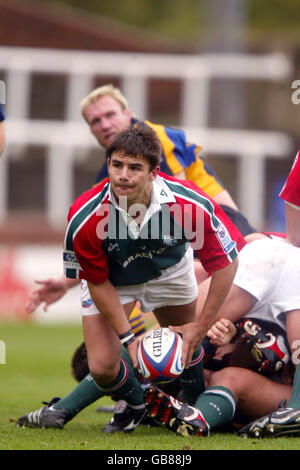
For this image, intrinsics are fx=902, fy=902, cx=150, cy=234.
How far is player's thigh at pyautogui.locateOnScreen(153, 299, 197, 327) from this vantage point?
5031 millimetres

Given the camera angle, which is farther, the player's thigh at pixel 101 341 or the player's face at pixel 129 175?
the player's thigh at pixel 101 341

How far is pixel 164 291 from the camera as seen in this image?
195 inches

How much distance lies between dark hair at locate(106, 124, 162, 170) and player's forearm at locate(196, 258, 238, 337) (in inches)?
25.8

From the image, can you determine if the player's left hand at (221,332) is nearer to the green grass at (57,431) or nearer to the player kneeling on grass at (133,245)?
the player kneeling on grass at (133,245)

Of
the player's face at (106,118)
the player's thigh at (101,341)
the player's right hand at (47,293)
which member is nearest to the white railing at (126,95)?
the player's face at (106,118)

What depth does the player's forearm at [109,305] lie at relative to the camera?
15.2 ft

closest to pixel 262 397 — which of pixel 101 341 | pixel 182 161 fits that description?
pixel 101 341

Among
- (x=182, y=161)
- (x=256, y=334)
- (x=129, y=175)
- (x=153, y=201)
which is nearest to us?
(x=129, y=175)

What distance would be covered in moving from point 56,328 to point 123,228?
10145 millimetres

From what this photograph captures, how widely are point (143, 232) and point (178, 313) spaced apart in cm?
65

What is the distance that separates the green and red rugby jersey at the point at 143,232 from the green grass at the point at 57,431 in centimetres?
83

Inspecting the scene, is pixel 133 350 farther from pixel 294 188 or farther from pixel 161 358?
pixel 294 188

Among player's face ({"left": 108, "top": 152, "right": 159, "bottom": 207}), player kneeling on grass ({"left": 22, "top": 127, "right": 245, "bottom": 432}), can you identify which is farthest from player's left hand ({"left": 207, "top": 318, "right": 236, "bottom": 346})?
player's face ({"left": 108, "top": 152, "right": 159, "bottom": 207})

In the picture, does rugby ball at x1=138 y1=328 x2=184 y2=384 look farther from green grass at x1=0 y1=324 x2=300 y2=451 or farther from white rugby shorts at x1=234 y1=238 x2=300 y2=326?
white rugby shorts at x1=234 y1=238 x2=300 y2=326
